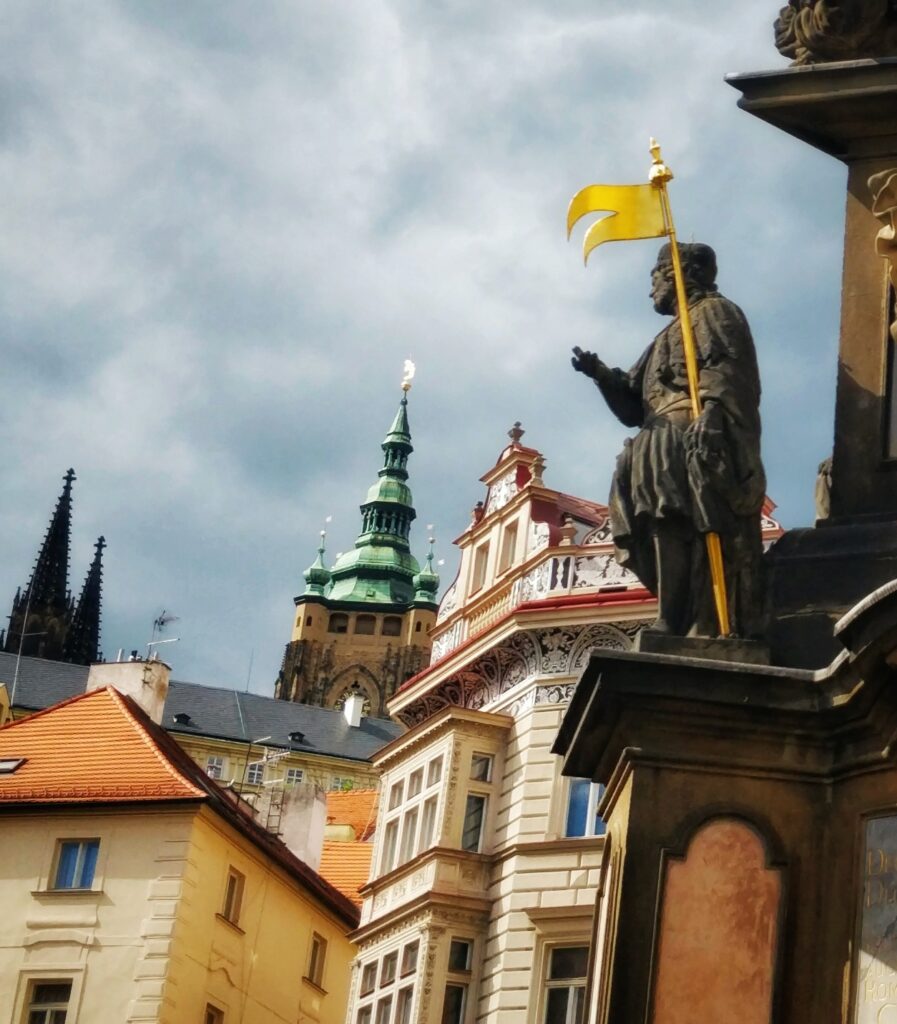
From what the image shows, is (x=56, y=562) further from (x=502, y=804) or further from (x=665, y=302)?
(x=665, y=302)

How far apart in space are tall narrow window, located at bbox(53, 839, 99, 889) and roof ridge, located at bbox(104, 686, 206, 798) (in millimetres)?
1499

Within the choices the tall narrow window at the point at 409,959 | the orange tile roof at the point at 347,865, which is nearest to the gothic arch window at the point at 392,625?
the orange tile roof at the point at 347,865

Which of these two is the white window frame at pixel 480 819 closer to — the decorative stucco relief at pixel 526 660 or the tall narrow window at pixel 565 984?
the decorative stucco relief at pixel 526 660

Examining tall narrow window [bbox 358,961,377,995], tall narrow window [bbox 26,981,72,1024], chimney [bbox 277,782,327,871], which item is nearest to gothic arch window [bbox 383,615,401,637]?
chimney [bbox 277,782,327,871]

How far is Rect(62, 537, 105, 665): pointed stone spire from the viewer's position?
124 m

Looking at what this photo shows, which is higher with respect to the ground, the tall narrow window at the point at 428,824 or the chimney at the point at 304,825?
the chimney at the point at 304,825

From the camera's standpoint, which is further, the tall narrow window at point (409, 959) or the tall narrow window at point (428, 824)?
the tall narrow window at point (428, 824)

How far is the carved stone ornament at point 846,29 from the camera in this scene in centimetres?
935

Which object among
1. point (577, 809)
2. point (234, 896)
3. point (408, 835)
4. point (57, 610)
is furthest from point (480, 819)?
point (57, 610)

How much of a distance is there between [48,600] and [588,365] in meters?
118

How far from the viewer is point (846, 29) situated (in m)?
9.36

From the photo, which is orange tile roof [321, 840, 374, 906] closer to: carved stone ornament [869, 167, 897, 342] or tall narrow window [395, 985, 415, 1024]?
tall narrow window [395, 985, 415, 1024]

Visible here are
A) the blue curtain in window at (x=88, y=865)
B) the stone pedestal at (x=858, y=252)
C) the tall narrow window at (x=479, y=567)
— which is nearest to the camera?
the stone pedestal at (x=858, y=252)

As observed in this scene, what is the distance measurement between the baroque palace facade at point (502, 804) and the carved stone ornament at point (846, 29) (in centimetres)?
1811
